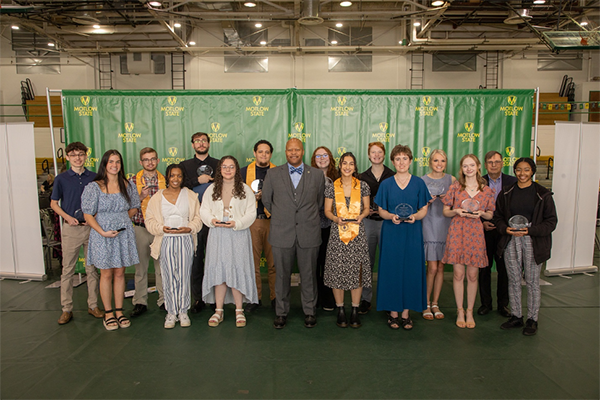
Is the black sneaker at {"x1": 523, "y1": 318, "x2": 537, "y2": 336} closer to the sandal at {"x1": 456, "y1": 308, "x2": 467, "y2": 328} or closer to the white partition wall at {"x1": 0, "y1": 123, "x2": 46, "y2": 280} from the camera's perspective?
the sandal at {"x1": 456, "y1": 308, "x2": 467, "y2": 328}

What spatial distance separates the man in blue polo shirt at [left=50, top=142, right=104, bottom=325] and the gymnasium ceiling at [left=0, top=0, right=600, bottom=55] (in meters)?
6.97

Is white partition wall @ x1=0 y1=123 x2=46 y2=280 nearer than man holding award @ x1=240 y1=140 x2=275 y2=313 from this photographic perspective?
No

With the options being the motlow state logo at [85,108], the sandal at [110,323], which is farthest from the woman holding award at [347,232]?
the motlow state logo at [85,108]

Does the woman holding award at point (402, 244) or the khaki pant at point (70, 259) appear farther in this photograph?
the khaki pant at point (70, 259)

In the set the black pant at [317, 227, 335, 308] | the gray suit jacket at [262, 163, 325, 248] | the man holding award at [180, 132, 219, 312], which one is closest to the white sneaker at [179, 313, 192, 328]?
the man holding award at [180, 132, 219, 312]

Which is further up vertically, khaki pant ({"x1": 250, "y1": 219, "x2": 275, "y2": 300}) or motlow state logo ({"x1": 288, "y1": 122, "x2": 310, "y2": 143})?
motlow state logo ({"x1": 288, "y1": 122, "x2": 310, "y2": 143})

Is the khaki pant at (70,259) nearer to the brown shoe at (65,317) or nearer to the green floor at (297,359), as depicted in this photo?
the brown shoe at (65,317)

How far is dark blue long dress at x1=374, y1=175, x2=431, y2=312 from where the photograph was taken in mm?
3717

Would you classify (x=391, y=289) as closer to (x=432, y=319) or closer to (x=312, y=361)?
(x=432, y=319)

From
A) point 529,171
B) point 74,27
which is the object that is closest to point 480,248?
point 529,171

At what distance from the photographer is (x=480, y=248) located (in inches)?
146

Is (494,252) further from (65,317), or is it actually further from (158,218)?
(65,317)

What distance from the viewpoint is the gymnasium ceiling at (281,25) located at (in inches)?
406

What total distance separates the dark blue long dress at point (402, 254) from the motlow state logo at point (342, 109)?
1827mm
